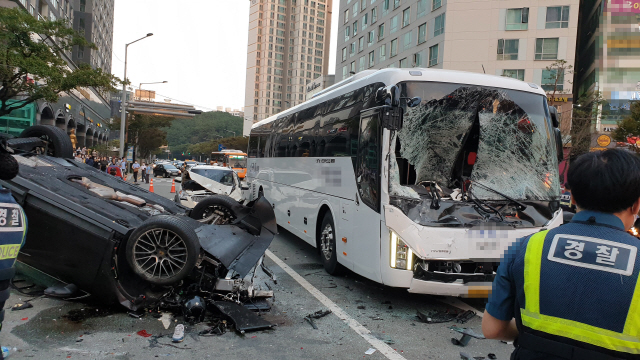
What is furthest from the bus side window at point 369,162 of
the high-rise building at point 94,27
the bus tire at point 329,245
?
the high-rise building at point 94,27

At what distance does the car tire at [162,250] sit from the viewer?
477 centimetres

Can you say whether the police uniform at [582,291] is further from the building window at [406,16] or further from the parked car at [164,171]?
the building window at [406,16]

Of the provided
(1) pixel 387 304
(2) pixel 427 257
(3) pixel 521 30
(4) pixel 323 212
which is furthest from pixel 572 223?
(3) pixel 521 30

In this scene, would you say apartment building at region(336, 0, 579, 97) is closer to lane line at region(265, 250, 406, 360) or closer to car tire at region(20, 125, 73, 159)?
lane line at region(265, 250, 406, 360)

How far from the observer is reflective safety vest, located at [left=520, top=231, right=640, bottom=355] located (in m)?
1.56

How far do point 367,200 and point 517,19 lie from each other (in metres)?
40.2

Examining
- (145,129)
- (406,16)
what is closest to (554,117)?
(406,16)

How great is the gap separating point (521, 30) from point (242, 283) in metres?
41.5

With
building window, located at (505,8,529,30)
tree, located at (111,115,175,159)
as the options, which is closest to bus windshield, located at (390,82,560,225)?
building window, located at (505,8,529,30)

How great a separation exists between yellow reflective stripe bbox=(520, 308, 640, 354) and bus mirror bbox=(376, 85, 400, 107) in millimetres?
4079

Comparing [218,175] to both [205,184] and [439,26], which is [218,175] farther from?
[439,26]

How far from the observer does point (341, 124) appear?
740cm

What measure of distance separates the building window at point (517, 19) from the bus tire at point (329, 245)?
127ft

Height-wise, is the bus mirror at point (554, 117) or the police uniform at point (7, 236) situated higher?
the bus mirror at point (554, 117)
